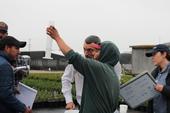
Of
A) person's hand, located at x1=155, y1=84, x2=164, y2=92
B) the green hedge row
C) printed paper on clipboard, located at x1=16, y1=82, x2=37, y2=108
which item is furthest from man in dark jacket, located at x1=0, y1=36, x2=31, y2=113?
the green hedge row

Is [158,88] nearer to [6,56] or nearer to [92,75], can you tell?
[92,75]

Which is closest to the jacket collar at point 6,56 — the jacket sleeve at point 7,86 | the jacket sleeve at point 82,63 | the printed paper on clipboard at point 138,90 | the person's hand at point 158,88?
the jacket sleeve at point 7,86

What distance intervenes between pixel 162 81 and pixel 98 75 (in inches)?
71.0

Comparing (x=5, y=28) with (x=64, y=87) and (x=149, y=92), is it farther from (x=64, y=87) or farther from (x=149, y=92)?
(x=149, y=92)

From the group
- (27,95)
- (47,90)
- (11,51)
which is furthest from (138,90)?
(47,90)

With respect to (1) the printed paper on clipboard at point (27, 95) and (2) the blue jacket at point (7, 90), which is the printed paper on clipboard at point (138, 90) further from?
(2) the blue jacket at point (7, 90)

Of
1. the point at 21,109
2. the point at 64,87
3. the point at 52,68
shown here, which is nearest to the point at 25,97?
the point at 21,109

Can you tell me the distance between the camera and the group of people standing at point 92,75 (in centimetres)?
470

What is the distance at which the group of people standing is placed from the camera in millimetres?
4695

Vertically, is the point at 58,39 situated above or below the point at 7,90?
above

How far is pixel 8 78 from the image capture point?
5484mm

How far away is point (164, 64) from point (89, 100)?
74.1 inches

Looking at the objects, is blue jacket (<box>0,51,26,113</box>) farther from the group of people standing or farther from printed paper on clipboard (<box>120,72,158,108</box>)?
printed paper on clipboard (<box>120,72,158,108</box>)

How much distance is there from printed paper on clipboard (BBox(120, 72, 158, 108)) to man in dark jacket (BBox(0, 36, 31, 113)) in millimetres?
1243
